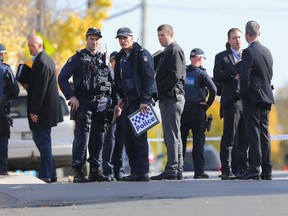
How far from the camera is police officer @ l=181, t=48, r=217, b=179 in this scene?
61.7 feet

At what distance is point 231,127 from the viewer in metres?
17.2

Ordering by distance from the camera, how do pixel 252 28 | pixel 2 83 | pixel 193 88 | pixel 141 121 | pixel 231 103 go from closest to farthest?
pixel 252 28 < pixel 141 121 < pixel 231 103 < pixel 2 83 < pixel 193 88

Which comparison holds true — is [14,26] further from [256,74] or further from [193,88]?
[256,74]

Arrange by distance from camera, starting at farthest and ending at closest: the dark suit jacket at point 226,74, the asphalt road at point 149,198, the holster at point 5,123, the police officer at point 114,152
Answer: the holster at point 5,123 → the dark suit jacket at point 226,74 → the police officer at point 114,152 → the asphalt road at point 149,198

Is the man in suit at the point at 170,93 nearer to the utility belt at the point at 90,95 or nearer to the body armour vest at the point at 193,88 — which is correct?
the utility belt at the point at 90,95

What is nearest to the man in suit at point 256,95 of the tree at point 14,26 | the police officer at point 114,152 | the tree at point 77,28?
the police officer at point 114,152

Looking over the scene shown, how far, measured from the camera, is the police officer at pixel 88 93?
15914mm

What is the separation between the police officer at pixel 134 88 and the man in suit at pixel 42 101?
166 centimetres

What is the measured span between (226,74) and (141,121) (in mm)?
1850

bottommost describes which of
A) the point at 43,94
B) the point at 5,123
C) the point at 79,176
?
the point at 79,176

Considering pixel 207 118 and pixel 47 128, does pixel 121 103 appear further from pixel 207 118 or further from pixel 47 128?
pixel 207 118

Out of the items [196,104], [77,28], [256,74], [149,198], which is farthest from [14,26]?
[149,198]

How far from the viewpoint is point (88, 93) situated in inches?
629

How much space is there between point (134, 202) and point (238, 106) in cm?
470
